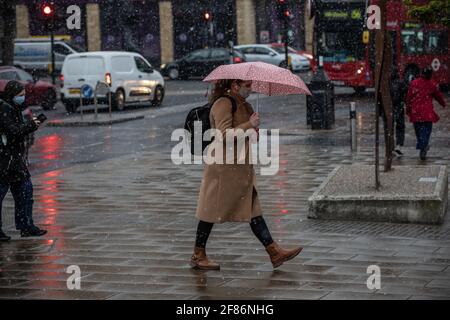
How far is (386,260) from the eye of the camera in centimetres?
844

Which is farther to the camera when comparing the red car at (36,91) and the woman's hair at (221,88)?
the red car at (36,91)

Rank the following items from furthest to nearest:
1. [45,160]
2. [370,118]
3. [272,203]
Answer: [370,118] < [45,160] < [272,203]

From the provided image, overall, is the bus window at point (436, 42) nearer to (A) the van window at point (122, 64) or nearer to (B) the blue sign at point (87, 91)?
(A) the van window at point (122, 64)

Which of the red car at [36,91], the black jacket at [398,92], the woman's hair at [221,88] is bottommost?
the red car at [36,91]

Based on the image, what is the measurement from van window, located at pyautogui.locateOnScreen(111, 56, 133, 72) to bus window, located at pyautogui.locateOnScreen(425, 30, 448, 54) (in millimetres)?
10042

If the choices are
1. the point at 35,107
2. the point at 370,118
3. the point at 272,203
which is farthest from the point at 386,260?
the point at 35,107

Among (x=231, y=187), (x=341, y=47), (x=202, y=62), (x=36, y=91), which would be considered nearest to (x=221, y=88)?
(x=231, y=187)

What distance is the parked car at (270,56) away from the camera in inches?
1852

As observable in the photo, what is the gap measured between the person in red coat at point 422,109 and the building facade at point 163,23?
3880cm

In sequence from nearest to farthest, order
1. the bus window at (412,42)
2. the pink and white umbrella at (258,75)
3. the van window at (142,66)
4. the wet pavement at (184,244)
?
the wet pavement at (184,244)
the pink and white umbrella at (258,75)
the van window at (142,66)
the bus window at (412,42)

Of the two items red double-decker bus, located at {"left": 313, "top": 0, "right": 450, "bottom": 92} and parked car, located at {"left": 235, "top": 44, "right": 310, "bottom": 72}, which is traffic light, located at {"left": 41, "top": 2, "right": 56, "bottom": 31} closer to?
red double-decker bus, located at {"left": 313, "top": 0, "right": 450, "bottom": 92}

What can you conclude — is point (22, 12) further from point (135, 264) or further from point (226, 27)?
point (135, 264)

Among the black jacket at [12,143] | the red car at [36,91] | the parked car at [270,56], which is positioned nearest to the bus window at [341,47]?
the red car at [36,91]

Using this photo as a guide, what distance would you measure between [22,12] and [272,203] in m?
46.3
